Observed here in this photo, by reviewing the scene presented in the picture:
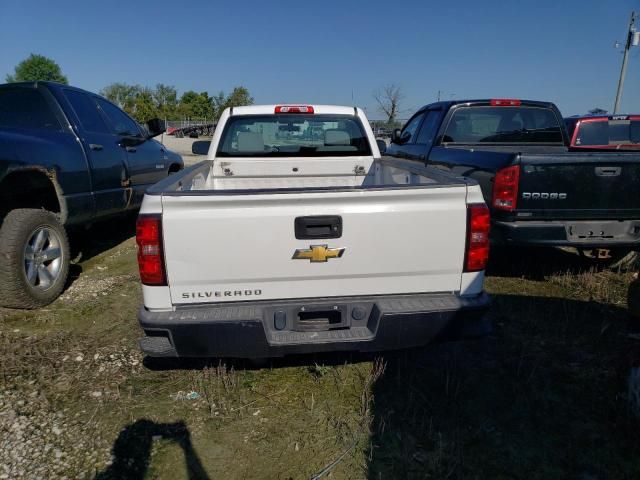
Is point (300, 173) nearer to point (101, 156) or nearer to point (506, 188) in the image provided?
point (506, 188)

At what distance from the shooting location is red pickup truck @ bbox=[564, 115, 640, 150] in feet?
26.4

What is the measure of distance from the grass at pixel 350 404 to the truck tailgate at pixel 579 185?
3.18 feet

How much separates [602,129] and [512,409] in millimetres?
7437

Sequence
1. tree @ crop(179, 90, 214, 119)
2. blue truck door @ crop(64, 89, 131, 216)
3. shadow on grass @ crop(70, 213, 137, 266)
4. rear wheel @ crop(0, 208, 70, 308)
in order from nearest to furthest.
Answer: rear wheel @ crop(0, 208, 70, 308)
blue truck door @ crop(64, 89, 131, 216)
shadow on grass @ crop(70, 213, 137, 266)
tree @ crop(179, 90, 214, 119)

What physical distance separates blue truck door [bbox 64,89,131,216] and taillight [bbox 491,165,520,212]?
13.7 feet

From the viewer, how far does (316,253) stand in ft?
7.94

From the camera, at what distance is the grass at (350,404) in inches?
89.4

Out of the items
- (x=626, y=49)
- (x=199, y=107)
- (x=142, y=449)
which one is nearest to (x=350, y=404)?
(x=142, y=449)

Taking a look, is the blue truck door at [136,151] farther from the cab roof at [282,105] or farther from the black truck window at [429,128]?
the black truck window at [429,128]

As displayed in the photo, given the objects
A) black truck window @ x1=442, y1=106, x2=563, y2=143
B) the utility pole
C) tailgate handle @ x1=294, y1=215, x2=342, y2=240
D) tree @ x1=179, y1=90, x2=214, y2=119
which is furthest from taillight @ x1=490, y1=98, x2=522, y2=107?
tree @ x1=179, y1=90, x2=214, y2=119

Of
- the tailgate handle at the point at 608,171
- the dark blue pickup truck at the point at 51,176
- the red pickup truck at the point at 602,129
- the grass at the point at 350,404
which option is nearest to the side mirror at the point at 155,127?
the dark blue pickup truck at the point at 51,176

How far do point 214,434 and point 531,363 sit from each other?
228 cm

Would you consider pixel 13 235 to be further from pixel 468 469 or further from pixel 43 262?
pixel 468 469

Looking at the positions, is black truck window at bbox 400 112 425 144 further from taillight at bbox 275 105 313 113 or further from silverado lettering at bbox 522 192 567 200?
silverado lettering at bbox 522 192 567 200
